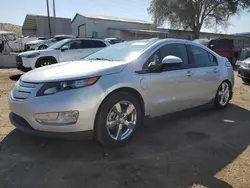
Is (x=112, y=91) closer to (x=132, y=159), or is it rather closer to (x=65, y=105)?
(x=65, y=105)

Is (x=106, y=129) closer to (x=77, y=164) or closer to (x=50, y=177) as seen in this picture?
(x=77, y=164)

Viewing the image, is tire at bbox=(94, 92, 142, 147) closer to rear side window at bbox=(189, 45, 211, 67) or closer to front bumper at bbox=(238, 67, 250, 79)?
rear side window at bbox=(189, 45, 211, 67)

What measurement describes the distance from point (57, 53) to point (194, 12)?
1204 inches

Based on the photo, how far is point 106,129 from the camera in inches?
134

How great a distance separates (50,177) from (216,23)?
135 ft

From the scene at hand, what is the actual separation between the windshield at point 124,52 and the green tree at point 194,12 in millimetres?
34371

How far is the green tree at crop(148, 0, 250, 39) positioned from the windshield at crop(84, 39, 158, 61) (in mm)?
34371

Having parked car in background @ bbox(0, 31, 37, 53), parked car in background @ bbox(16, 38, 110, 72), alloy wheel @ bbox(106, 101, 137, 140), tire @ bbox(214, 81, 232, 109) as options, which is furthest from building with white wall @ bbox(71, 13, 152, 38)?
alloy wheel @ bbox(106, 101, 137, 140)

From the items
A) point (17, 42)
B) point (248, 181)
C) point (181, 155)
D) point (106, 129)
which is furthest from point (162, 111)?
point (17, 42)

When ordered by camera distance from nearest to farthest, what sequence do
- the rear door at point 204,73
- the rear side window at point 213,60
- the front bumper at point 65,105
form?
1. the front bumper at point 65,105
2. the rear door at point 204,73
3. the rear side window at point 213,60

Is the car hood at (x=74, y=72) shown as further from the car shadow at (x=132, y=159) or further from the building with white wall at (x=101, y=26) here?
the building with white wall at (x=101, y=26)

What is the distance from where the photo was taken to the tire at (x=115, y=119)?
333 cm

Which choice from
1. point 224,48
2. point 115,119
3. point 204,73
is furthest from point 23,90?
point 224,48

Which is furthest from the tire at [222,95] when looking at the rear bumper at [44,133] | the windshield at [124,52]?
the rear bumper at [44,133]
